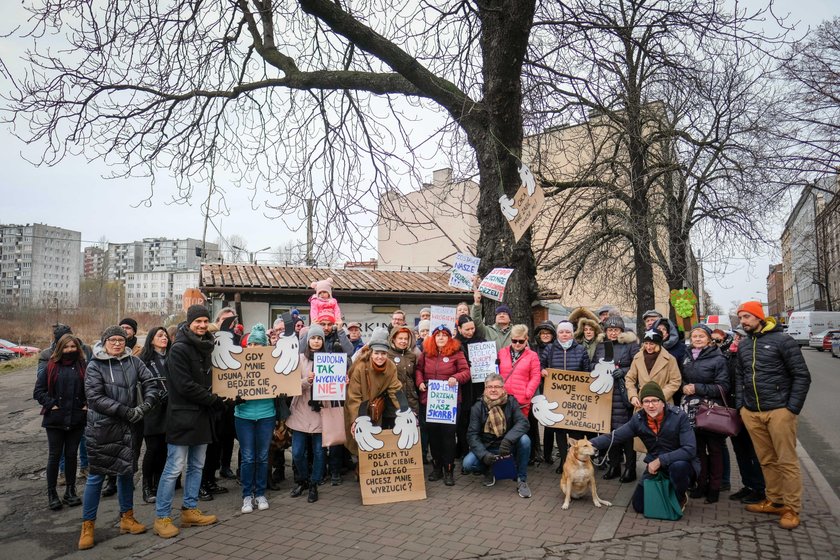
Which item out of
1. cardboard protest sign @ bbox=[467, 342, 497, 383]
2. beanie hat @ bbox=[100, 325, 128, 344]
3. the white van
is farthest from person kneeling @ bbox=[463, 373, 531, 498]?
the white van

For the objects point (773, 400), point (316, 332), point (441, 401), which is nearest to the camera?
point (773, 400)

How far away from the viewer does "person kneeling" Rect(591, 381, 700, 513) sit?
5766 millimetres

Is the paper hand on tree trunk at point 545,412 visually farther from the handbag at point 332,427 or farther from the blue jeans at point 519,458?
the handbag at point 332,427

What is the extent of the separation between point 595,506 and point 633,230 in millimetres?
8464

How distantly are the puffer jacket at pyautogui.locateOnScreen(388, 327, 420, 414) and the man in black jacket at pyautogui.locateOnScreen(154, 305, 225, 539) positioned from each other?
2212 mm

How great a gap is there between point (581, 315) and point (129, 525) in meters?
6.05

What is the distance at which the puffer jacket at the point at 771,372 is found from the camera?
5.57m

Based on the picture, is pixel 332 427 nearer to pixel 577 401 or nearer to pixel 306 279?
pixel 577 401

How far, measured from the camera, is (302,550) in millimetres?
4945

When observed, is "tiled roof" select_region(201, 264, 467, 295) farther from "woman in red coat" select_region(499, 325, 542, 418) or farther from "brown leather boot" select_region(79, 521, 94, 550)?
"brown leather boot" select_region(79, 521, 94, 550)

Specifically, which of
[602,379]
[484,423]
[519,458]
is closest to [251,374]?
[484,423]

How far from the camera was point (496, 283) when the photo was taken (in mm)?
7977

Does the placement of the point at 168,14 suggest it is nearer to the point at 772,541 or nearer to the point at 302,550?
the point at 302,550

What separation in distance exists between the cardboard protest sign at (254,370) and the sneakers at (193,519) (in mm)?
1140
